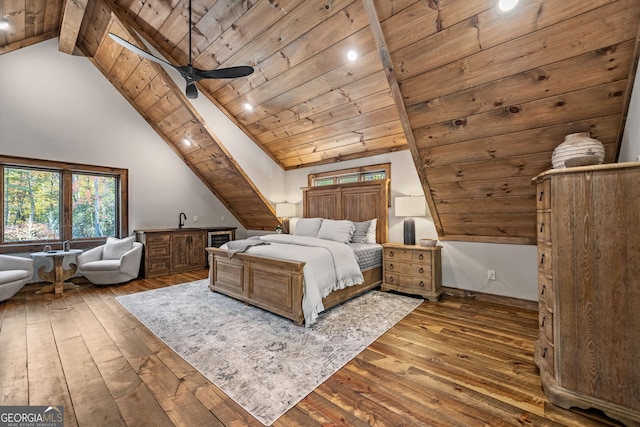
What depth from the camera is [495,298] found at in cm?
350

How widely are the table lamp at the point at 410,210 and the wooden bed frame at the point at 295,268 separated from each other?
55cm

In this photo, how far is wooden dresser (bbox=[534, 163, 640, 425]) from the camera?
1485 millimetres

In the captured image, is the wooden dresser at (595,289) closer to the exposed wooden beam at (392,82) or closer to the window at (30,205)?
the exposed wooden beam at (392,82)

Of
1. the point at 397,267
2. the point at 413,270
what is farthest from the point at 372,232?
the point at 413,270

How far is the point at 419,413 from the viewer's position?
1.58 m

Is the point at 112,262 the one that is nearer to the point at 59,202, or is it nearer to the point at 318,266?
the point at 59,202

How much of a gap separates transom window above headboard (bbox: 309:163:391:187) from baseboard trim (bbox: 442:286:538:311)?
1.91 metres

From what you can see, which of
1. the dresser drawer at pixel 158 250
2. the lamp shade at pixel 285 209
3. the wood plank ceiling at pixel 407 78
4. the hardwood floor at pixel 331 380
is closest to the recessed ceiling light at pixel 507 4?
the wood plank ceiling at pixel 407 78

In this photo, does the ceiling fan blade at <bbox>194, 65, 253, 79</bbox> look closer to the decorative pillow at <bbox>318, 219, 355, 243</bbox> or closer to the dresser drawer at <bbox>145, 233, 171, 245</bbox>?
the decorative pillow at <bbox>318, 219, 355, 243</bbox>

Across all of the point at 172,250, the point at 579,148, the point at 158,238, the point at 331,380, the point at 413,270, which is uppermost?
the point at 579,148

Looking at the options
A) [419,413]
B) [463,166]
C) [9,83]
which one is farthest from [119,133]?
[419,413]

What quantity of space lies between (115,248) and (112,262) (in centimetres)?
34

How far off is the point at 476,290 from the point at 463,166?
1.78 m

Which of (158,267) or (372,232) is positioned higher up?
(372,232)
